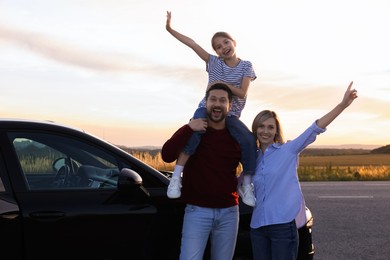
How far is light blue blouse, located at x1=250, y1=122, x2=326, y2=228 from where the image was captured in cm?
410

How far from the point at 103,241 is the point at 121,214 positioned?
212 millimetres

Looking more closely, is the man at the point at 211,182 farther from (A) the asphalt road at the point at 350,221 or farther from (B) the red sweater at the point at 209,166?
(A) the asphalt road at the point at 350,221

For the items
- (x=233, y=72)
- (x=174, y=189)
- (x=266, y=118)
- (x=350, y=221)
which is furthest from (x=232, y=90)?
(x=350, y=221)

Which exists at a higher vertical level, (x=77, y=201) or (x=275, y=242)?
(x=77, y=201)

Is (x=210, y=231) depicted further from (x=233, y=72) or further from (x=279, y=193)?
(x=233, y=72)

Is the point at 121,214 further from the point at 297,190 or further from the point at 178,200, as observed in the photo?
the point at 297,190

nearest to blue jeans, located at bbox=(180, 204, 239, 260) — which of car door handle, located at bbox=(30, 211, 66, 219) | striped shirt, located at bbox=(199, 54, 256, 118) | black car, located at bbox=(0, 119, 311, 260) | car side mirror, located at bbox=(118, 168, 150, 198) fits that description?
black car, located at bbox=(0, 119, 311, 260)

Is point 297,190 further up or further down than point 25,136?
further down

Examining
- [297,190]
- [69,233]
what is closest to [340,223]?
[297,190]

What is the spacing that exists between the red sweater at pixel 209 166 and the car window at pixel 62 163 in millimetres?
510

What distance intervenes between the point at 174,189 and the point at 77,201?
66cm

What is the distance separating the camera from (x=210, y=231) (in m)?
4.08

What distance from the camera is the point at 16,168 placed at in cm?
402

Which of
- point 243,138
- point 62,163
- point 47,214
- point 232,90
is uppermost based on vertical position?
point 232,90
